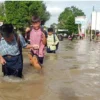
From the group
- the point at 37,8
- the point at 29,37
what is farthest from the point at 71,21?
the point at 29,37

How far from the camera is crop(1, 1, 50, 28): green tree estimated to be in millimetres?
62875

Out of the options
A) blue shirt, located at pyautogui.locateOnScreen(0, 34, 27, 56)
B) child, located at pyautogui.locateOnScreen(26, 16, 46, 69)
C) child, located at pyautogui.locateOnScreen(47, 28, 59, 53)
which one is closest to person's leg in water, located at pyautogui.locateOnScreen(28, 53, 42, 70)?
child, located at pyautogui.locateOnScreen(26, 16, 46, 69)

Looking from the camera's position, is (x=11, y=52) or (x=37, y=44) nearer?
(x=11, y=52)

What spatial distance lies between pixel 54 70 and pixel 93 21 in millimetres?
50268

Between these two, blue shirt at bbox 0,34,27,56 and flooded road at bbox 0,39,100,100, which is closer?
flooded road at bbox 0,39,100,100

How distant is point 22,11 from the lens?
205ft

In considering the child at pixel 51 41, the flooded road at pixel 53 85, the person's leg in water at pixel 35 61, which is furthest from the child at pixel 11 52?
the child at pixel 51 41

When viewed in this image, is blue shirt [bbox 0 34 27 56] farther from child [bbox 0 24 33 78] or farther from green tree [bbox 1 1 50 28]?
green tree [bbox 1 1 50 28]

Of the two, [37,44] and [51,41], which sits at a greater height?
[37,44]

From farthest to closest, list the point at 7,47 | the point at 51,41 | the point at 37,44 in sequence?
1. the point at 51,41
2. the point at 37,44
3. the point at 7,47

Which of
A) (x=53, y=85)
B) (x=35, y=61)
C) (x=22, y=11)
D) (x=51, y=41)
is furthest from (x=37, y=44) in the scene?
(x=22, y=11)

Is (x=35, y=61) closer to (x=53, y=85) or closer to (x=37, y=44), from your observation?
(x=37, y=44)

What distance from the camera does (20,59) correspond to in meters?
8.15

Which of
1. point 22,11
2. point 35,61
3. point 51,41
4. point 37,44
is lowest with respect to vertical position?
point 51,41
